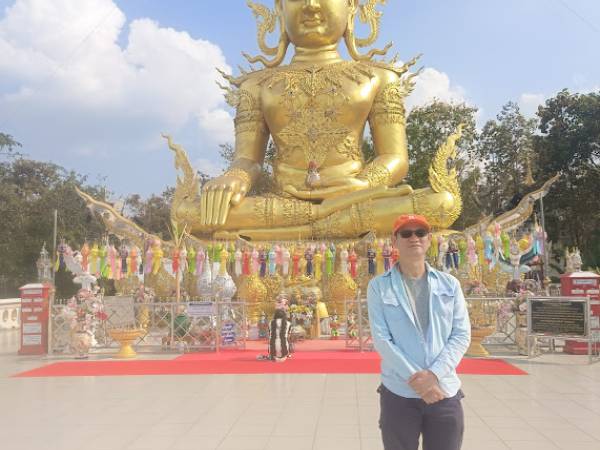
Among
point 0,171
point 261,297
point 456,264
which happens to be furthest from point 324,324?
point 0,171

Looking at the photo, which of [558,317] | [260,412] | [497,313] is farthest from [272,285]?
[260,412]

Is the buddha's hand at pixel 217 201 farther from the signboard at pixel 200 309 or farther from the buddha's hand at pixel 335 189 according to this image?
the signboard at pixel 200 309

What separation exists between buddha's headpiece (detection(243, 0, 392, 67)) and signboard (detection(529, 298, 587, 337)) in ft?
27.8

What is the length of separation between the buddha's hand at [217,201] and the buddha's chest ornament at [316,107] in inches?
76.4

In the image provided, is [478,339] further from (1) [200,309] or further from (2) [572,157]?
(2) [572,157]

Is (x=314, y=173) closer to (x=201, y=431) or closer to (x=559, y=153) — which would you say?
(x=201, y=431)

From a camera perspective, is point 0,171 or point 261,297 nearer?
point 261,297

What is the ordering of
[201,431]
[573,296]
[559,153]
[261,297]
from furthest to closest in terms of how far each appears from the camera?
[559,153] → [261,297] → [573,296] → [201,431]

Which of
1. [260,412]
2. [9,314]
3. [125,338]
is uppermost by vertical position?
[9,314]

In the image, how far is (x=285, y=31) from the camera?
14773 millimetres

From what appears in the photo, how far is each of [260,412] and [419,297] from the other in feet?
9.32

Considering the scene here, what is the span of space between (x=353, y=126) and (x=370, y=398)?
9.55 m

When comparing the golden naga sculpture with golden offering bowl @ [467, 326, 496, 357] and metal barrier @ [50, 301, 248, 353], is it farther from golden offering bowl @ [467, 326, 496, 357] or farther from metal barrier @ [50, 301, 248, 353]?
golden offering bowl @ [467, 326, 496, 357]

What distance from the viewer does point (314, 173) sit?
44.5 feet
